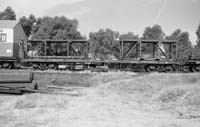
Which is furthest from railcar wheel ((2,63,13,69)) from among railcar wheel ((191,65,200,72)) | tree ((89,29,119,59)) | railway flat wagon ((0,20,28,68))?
tree ((89,29,119,59))

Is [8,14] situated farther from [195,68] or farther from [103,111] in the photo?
[103,111]

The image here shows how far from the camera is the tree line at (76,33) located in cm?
4759

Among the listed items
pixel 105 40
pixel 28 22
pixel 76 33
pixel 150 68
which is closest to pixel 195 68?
pixel 150 68

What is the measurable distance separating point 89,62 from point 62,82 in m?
6.93

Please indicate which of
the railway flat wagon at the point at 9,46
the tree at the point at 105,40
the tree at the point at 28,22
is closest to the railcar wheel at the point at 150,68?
the railway flat wagon at the point at 9,46

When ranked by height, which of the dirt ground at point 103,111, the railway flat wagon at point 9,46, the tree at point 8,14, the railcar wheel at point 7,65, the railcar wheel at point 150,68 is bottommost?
the dirt ground at point 103,111

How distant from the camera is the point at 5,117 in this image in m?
5.73

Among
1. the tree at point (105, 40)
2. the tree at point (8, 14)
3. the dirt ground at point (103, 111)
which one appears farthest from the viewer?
the tree at point (8, 14)

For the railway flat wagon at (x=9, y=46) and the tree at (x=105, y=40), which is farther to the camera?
the tree at (x=105, y=40)

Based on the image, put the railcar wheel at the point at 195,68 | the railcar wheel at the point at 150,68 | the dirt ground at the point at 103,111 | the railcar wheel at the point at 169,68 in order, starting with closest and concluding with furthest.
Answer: the dirt ground at the point at 103,111, the railcar wheel at the point at 169,68, the railcar wheel at the point at 150,68, the railcar wheel at the point at 195,68

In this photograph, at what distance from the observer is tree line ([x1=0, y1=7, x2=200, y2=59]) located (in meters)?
47.6

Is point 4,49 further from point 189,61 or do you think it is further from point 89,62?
point 189,61

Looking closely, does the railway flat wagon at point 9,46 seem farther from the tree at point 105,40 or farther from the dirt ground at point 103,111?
the tree at point 105,40

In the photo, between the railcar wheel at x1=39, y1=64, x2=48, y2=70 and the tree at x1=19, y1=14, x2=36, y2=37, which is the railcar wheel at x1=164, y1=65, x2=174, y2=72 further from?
the tree at x1=19, y1=14, x2=36, y2=37
